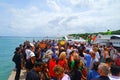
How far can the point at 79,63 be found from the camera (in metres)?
7.90

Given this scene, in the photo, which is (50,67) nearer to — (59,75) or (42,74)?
(42,74)

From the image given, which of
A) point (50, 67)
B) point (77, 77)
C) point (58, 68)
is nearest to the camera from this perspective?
point (58, 68)

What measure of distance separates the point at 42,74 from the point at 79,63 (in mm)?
1080

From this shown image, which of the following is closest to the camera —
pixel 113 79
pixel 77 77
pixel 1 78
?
pixel 113 79

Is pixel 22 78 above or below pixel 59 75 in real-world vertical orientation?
below

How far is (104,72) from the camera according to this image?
5.82m

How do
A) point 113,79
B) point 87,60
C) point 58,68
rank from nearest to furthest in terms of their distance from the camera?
point 113,79, point 58,68, point 87,60

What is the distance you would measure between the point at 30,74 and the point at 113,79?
6.90 feet

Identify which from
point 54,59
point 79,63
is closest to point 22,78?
point 54,59

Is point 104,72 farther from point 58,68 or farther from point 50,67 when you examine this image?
point 50,67

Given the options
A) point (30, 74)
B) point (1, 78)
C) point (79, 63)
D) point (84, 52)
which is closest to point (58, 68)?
point (30, 74)

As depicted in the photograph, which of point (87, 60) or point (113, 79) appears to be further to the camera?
point (87, 60)

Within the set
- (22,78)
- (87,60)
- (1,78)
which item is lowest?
(1,78)

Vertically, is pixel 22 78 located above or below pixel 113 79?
below
